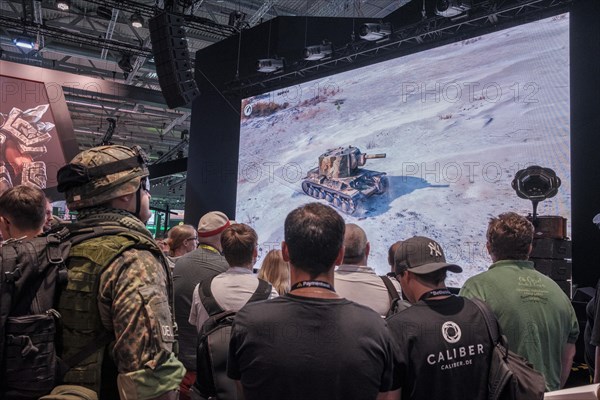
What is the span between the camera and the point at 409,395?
158cm

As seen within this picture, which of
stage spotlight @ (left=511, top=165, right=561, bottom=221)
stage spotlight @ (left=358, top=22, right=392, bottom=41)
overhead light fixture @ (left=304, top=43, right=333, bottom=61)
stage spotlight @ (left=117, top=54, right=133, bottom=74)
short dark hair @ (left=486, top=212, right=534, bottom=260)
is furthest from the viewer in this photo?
stage spotlight @ (left=117, top=54, right=133, bottom=74)

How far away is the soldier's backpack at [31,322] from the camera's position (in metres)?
1.31

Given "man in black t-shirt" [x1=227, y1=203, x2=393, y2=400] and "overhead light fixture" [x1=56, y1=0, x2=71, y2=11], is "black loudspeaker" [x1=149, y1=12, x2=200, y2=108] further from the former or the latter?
"man in black t-shirt" [x1=227, y1=203, x2=393, y2=400]

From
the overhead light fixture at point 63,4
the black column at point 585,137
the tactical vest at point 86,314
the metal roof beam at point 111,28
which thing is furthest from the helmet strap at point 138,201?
the metal roof beam at point 111,28

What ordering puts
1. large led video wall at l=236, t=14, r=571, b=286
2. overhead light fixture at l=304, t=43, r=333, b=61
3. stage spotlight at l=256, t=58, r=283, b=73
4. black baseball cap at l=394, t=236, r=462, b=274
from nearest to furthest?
black baseball cap at l=394, t=236, r=462, b=274
large led video wall at l=236, t=14, r=571, b=286
overhead light fixture at l=304, t=43, r=333, b=61
stage spotlight at l=256, t=58, r=283, b=73

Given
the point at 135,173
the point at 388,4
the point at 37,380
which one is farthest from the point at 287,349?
the point at 388,4

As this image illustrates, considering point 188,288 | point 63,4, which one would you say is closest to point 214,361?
point 188,288

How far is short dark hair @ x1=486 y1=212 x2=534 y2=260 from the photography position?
219cm

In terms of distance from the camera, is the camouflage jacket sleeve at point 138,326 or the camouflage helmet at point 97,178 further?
the camouflage helmet at point 97,178

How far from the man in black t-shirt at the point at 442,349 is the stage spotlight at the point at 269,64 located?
705 cm

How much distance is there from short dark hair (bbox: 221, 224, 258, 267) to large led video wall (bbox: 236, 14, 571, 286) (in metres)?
4.11

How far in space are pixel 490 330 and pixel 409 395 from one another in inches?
14.3

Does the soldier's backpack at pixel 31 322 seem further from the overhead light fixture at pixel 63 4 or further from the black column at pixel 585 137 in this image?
the overhead light fixture at pixel 63 4

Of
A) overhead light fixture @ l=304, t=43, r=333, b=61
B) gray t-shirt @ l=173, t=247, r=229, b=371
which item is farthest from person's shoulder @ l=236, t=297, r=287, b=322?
overhead light fixture @ l=304, t=43, r=333, b=61
